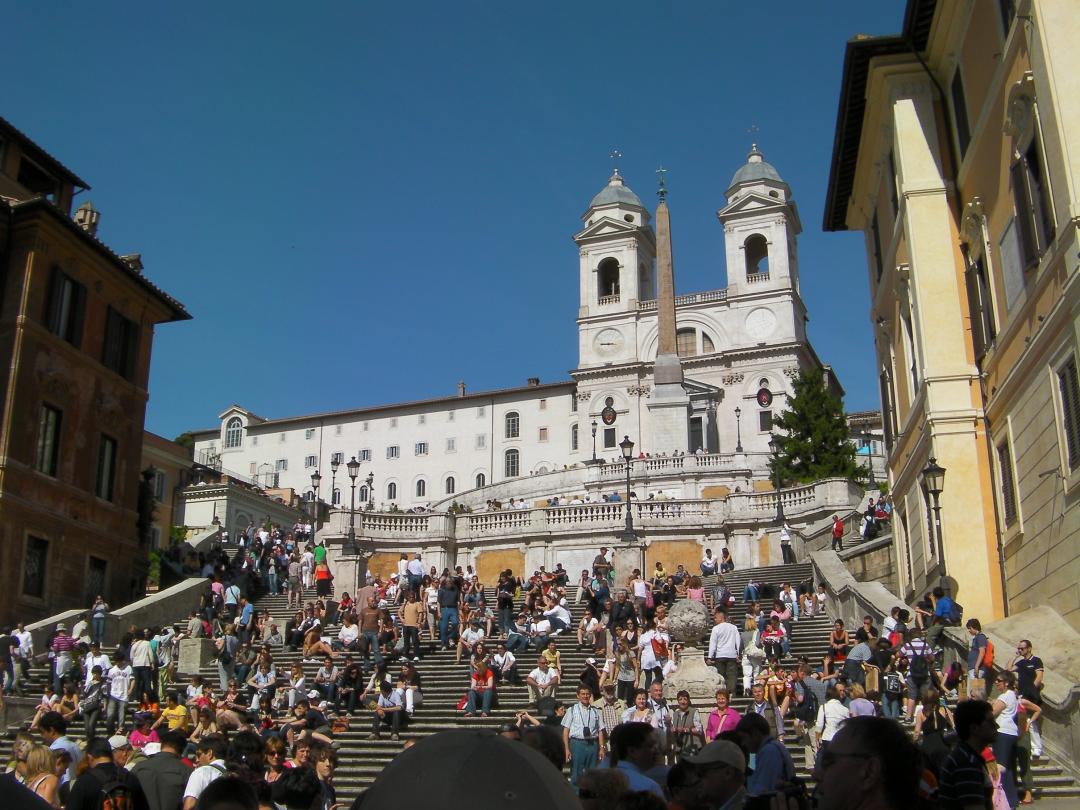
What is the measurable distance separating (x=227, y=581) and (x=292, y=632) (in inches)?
292

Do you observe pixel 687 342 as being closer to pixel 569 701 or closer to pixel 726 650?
pixel 569 701

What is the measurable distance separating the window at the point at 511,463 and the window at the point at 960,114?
7068cm

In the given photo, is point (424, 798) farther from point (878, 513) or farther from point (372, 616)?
point (878, 513)

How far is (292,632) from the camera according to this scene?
2547cm

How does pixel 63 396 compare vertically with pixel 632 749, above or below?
above

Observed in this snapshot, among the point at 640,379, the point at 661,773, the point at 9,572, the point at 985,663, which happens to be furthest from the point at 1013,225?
the point at 640,379

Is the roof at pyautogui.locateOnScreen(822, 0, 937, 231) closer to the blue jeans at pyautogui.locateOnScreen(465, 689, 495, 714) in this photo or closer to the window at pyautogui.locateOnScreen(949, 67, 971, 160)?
the window at pyautogui.locateOnScreen(949, 67, 971, 160)

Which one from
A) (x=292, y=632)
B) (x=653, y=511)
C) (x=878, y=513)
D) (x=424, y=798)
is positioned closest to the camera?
(x=424, y=798)

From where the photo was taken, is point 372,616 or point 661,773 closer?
point 661,773

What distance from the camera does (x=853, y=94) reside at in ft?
79.2

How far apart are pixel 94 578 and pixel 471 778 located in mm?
29893

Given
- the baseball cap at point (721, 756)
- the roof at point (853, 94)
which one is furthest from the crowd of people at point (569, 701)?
the roof at point (853, 94)

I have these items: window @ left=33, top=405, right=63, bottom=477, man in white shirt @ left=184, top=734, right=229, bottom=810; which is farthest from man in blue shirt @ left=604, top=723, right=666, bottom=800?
window @ left=33, top=405, right=63, bottom=477

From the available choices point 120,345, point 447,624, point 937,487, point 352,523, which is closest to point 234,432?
point 352,523
